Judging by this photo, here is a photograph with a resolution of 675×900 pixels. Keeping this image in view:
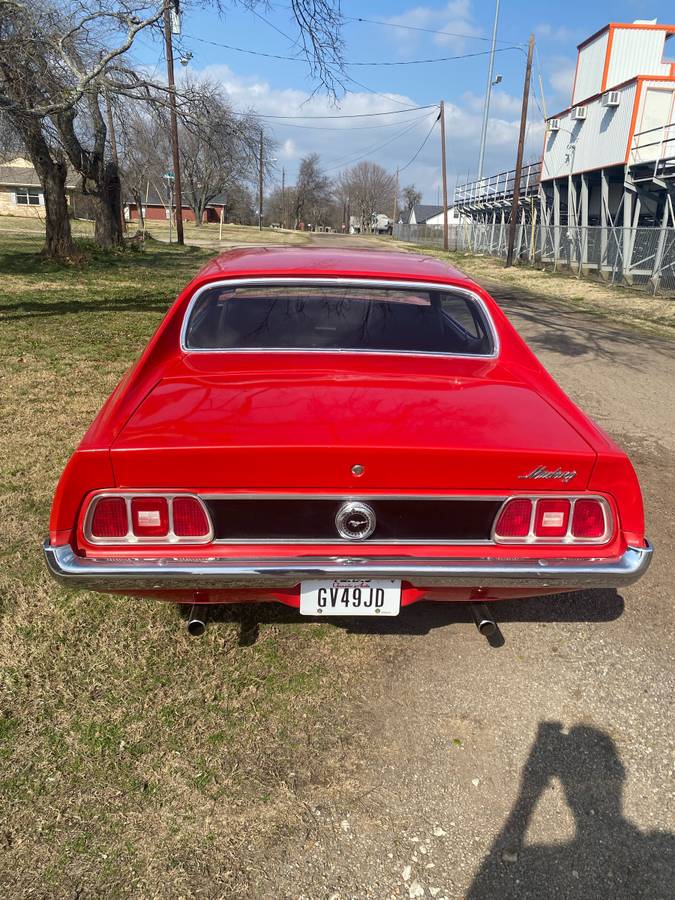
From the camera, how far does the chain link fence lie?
1703cm

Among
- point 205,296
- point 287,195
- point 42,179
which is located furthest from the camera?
point 287,195

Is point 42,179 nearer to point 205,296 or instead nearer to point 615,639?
point 205,296

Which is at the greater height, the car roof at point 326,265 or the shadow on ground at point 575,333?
the car roof at point 326,265

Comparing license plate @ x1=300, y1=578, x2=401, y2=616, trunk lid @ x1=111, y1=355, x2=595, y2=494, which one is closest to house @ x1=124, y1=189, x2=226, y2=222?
trunk lid @ x1=111, y1=355, x2=595, y2=494

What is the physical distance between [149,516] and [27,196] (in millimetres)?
71421

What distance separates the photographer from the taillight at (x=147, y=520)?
Answer: 6.86 ft

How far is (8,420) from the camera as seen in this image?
206 inches

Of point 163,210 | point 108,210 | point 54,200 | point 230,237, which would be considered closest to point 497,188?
point 230,237

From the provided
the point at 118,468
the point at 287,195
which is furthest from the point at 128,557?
the point at 287,195

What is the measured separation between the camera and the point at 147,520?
2119 millimetres

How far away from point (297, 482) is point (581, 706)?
152 cm

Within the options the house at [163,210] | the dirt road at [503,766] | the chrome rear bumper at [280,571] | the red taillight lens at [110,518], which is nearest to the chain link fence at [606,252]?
the dirt road at [503,766]

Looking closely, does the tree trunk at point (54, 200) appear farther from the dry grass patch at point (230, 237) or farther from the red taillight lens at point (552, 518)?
the red taillight lens at point (552, 518)

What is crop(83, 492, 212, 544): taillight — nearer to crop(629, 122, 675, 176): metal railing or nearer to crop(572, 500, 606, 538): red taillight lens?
crop(572, 500, 606, 538): red taillight lens
